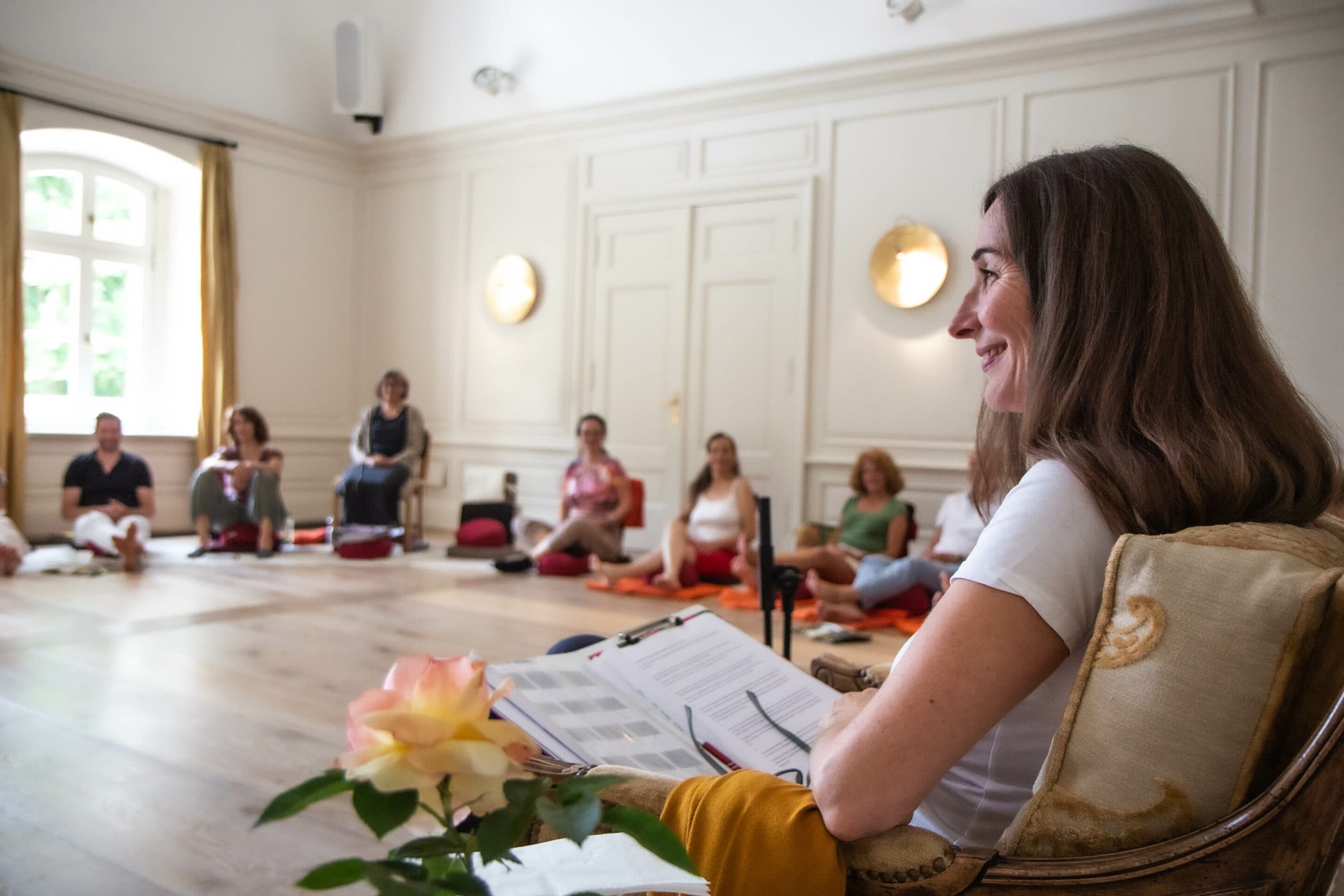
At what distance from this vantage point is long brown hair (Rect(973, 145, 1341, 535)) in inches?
30.3

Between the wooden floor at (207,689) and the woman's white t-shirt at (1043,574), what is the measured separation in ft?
4.69

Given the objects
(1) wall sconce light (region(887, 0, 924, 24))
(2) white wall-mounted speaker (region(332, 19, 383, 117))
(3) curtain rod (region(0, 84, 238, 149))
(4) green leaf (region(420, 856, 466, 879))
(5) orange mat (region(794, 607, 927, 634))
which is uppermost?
(2) white wall-mounted speaker (region(332, 19, 383, 117))

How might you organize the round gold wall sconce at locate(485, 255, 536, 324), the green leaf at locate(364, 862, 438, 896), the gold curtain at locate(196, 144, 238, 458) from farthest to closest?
the round gold wall sconce at locate(485, 255, 536, 324), the gold curtain at locate(196, 144, 238, 458), the green leaf at locate(364, 862, 438, 896)

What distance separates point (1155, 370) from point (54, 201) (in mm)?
7884

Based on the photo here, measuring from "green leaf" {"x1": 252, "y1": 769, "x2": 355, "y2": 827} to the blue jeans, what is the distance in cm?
431

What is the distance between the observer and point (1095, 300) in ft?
2.70

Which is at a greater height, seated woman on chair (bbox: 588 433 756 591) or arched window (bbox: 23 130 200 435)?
arched window (bbox: 23 130 200 435)

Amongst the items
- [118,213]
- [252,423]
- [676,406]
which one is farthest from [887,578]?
[118,213]

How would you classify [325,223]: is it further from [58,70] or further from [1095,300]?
[1095,300]

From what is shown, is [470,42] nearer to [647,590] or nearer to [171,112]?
[171,112]

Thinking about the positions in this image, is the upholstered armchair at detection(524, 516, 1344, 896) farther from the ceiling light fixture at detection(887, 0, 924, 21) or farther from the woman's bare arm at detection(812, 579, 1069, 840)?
the ceiling light fixture at detection(887, 0, 924, 21)

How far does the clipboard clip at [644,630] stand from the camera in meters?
1.36

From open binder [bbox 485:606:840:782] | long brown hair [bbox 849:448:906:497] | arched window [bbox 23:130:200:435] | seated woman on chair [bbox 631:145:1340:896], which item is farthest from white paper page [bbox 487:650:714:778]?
arched window [bbox 23:130:200:435]

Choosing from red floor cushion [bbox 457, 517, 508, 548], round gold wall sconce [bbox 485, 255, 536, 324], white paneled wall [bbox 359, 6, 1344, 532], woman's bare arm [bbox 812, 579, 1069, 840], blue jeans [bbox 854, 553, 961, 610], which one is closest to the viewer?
woman's bare arm [bbox 812, 579, 1069, 840]
